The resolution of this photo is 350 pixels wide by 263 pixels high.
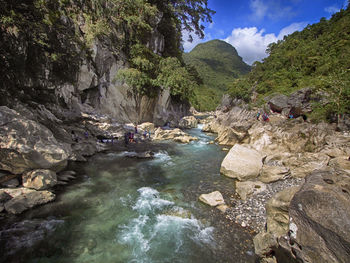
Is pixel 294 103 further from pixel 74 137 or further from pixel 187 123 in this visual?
pixel 74 137

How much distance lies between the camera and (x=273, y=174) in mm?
9203

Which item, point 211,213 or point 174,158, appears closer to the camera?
point 211,213

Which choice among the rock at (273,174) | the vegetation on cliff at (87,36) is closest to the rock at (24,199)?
the vegetation on cliff at (87,36)

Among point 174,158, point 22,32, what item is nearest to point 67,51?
point 22,32

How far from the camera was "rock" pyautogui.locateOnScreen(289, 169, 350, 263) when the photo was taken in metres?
3.16

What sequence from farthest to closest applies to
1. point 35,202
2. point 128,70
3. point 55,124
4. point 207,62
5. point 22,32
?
point 207,62
point 128,70
point 55,124
point 22,32
point 35,202

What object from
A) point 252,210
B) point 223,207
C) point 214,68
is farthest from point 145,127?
point 214,68

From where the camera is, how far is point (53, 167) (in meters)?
8.53

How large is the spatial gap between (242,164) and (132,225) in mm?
7241

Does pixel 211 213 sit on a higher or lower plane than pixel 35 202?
lower

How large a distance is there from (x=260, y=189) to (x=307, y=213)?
193 inches

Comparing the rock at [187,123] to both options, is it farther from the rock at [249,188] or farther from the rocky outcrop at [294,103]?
the rock at [249,188]

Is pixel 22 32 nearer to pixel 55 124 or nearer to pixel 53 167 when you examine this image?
pixel 55 124

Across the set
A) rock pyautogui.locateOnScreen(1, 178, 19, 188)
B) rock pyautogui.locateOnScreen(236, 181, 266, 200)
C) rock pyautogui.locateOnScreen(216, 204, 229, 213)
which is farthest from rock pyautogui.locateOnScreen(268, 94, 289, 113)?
rock pyautogui.locateOnScreen(1, 178, 19, 188)
